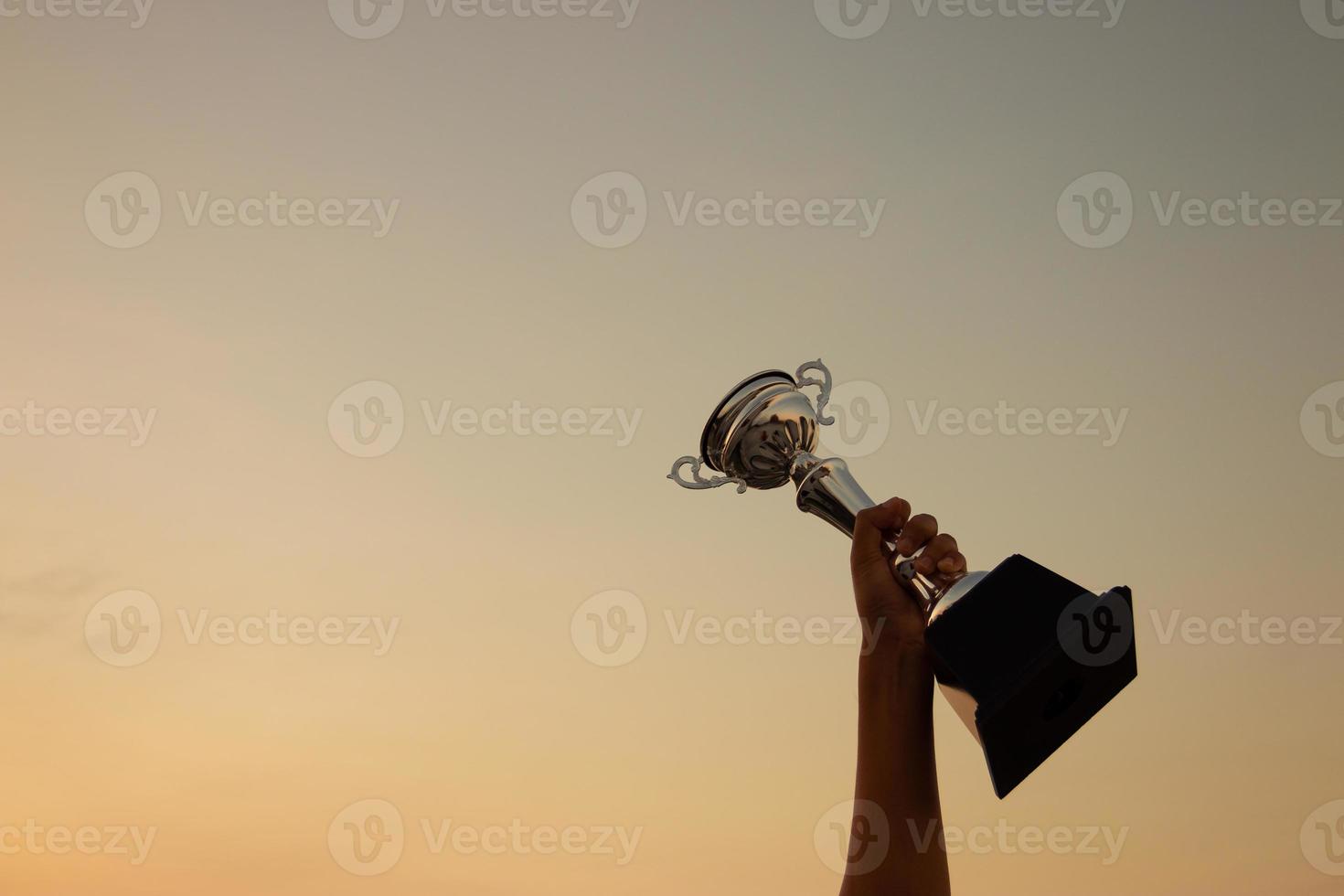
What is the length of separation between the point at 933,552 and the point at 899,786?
0.62 metres

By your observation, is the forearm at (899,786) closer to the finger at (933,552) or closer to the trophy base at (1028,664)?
the trophy base at (1028,664)

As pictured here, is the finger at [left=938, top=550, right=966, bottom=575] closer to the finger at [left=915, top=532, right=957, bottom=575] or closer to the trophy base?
the finger at [left=915, top=532, right=957, bottom=575]

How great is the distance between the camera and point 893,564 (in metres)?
2.78

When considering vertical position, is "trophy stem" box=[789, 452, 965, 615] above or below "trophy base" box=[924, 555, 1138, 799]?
above

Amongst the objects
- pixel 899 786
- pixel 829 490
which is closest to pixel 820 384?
pixel 829 490

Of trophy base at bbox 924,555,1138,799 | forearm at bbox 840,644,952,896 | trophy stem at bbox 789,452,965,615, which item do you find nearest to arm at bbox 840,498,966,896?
forearm at bbox 840,644,952,896

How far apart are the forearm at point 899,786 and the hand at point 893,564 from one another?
0.17 meters

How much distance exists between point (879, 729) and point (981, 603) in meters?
0.39

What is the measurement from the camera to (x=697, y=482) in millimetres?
3475

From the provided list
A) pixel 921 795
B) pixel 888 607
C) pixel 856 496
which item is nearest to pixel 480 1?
pixel 856 496

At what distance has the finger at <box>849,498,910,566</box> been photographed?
279cm

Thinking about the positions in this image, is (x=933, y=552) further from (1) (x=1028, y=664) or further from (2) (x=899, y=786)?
(2) (x=899, y=786)

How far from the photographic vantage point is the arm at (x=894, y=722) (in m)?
2.20

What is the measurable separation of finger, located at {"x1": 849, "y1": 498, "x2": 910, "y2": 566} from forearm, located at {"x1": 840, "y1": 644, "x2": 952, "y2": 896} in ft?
1.22
